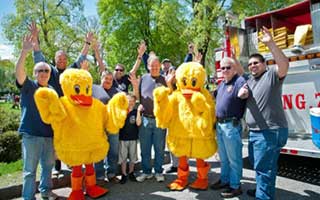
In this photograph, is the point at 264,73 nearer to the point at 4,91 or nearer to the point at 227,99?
the point at 227,99

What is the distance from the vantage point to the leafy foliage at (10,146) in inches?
257

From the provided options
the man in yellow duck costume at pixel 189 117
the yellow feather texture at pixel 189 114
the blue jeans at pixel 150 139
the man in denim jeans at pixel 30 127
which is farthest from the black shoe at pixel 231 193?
the man in denim jeans at pixel 30 127

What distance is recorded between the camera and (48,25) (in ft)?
66.1

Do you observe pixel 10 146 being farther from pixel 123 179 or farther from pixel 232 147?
pixel 232 147

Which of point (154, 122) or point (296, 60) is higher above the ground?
point (296, 60)

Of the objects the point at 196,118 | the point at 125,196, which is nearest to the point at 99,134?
the point at 125,196

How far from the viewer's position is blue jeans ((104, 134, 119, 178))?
4.96 meters

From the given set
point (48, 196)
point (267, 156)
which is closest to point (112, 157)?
point (48, 196)

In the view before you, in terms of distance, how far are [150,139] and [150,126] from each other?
23 cm

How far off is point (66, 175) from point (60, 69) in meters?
1.66

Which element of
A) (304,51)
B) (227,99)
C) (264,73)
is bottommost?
(227,99)

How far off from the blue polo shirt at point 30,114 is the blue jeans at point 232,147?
227 cm

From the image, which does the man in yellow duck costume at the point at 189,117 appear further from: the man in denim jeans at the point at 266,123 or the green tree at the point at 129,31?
the green tree at the point at 129,31

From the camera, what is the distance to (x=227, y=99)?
13.8 ft
